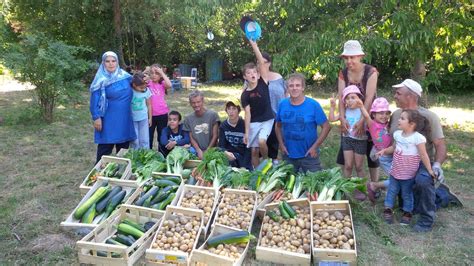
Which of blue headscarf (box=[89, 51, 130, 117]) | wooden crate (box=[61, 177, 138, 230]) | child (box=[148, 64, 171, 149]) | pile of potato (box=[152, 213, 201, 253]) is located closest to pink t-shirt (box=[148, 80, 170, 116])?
child (box=[148, 64, 171, 149])

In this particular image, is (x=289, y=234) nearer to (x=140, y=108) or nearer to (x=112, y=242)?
(x=112, y=242)

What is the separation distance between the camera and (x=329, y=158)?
718cm

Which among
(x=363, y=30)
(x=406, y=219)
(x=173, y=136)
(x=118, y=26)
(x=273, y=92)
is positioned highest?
(x=118, y=26)

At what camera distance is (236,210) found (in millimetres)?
4250

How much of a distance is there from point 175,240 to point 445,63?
21.1 feet

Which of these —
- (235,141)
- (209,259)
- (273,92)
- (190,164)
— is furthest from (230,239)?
(273,92)

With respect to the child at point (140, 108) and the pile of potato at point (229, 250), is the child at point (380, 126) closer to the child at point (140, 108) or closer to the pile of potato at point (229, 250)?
the pile of potato at point (229, 250)

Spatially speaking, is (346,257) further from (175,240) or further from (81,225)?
(81,225)

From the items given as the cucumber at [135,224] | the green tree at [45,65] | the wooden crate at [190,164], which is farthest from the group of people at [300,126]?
the green tree at [45,65]

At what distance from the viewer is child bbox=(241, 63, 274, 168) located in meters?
5.51

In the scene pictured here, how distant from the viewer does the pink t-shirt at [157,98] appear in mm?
6419

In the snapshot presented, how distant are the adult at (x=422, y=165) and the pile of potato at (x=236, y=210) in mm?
1801

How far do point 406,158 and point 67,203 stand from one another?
4127mm

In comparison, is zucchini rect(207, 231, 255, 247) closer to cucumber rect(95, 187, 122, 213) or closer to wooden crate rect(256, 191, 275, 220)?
wooden crate rect(256, 191, 275, 220)
